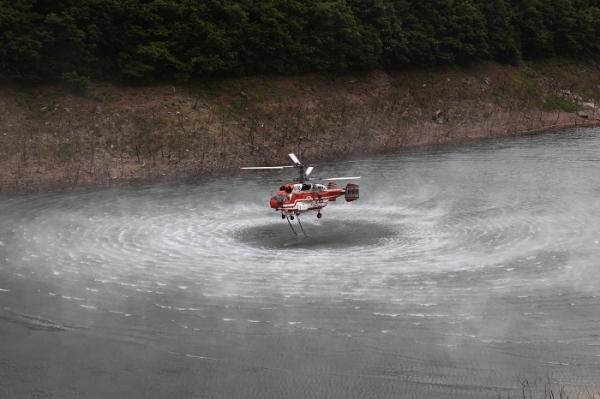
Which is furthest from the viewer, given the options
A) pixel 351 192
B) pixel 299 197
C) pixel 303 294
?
pixel 351 192

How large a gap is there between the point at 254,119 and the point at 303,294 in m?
42.6

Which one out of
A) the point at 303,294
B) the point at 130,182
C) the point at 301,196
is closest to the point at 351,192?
the point at 301,196

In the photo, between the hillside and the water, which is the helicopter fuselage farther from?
the hillside

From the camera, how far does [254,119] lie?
76.5m

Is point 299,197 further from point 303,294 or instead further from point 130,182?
point 130,182

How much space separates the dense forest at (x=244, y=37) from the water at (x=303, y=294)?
17819mm

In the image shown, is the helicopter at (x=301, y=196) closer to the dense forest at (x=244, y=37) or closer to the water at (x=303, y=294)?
the water at (x=303, y=294)

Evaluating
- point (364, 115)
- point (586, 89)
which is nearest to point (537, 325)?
point (364, 115)

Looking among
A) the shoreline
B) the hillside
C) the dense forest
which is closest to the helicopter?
the shoreline

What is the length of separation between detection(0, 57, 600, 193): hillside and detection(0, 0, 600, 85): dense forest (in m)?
Answer: 1.73

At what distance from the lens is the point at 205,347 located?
30.4m

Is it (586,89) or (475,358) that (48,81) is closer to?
(475,358)

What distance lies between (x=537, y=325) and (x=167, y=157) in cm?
4423

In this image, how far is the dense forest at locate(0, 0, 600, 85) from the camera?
7006 cm
